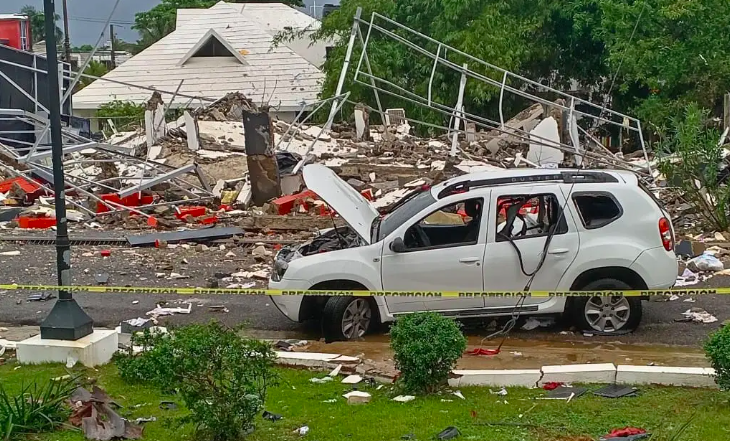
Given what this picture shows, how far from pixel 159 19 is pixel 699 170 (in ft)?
178

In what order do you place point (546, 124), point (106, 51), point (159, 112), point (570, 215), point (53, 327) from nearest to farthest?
1. point (53, 327)
2. point (570, 215)
3. point (546, 124)
4. point (159, 112)
5. point (106, 51)

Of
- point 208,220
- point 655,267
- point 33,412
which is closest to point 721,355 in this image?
point 655,267

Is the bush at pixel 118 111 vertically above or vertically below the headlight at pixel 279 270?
above

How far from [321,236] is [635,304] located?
11.0 feet

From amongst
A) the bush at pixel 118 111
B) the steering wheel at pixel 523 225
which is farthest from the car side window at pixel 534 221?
the bush at pixel 118 111

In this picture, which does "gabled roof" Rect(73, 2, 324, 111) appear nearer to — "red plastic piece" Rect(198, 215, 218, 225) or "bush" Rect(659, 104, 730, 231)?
"red plastic piece" Rect(198, 215, 218, 225)

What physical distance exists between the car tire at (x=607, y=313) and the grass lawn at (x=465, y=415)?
2266 mm

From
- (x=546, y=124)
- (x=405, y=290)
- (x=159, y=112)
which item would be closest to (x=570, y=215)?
(x=405, y=290)

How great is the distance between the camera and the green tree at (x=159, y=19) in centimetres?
6197

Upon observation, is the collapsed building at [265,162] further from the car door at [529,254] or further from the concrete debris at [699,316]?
the car door at [529,254]

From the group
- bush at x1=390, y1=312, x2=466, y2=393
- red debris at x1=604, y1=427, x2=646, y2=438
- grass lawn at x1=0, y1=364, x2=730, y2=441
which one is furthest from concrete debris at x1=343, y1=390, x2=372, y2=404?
red debris at x1=604, y1=427, x2=646, y2=438

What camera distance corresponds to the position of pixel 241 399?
546 centimetres

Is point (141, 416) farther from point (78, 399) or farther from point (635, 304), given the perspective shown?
point (635, 304)

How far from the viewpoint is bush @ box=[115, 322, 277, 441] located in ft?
17.8
